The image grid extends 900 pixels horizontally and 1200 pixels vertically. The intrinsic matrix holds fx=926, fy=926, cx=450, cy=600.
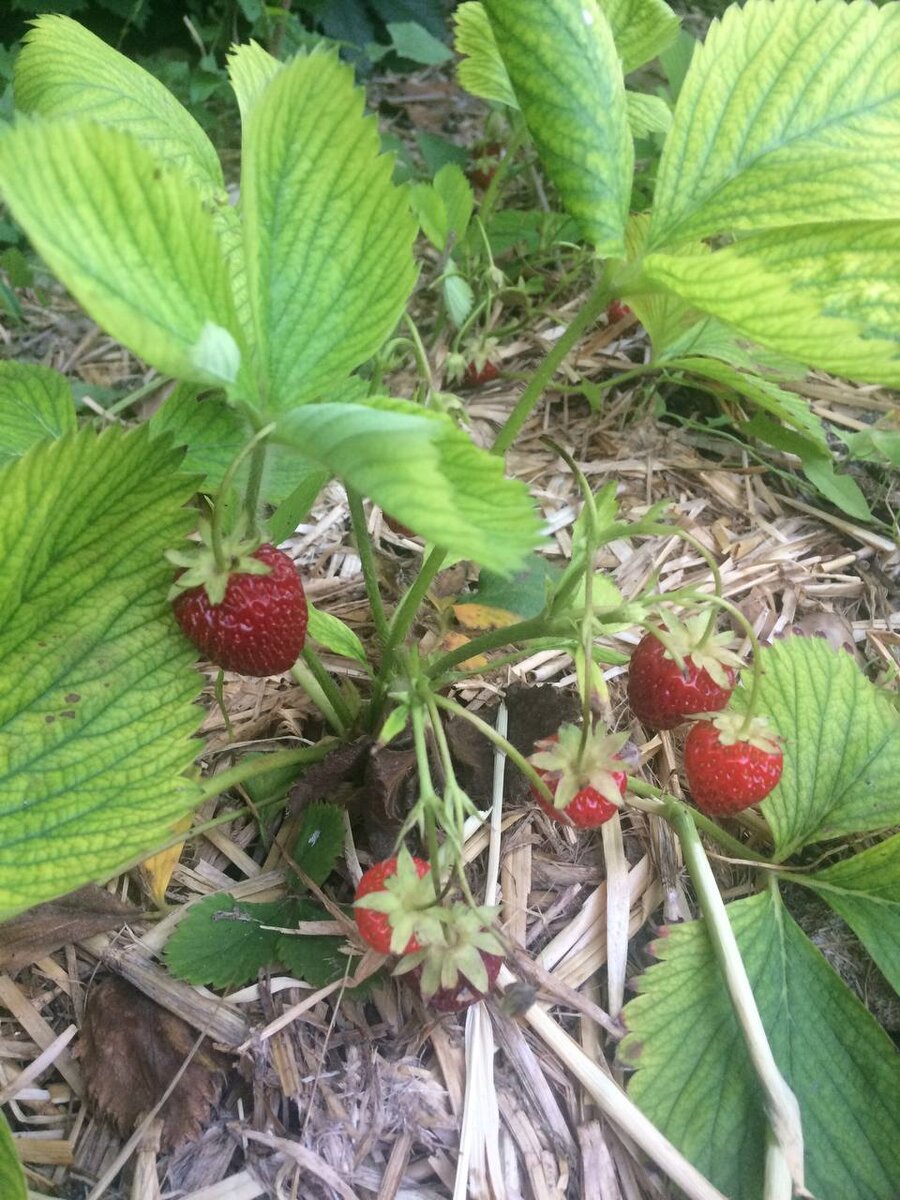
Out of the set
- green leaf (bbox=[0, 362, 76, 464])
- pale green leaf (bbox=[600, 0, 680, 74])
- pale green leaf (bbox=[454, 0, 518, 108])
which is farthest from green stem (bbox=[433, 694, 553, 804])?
pale green leaf (bbox=[454, 0, 518, 108])

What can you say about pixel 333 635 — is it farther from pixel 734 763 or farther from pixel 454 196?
pixel 454 196

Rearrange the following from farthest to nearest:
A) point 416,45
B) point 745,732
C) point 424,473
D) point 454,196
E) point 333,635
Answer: point 416,45 → point 454,196 → point 333,635 → point 745,732 → point 424,473

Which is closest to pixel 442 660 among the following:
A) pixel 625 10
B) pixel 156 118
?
pixel 156 118

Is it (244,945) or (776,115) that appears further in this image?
(244,945)

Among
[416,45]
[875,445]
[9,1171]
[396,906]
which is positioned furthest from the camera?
[416,45]

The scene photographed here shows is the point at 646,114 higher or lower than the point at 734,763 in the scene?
higher

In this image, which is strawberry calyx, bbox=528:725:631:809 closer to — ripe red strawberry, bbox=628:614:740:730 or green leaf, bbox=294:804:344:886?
ripe red strawberry, bbox=628:614:740:730

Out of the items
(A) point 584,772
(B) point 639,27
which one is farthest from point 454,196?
(A) point 584,772

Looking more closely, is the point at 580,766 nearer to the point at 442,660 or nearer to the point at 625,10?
the point at 442,660
